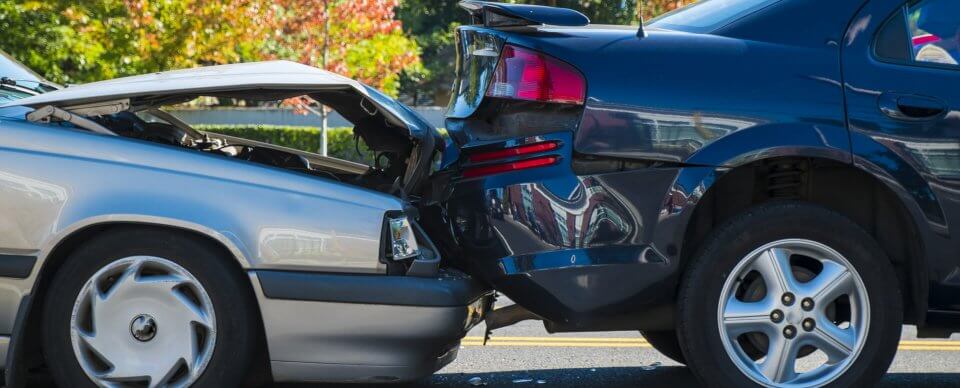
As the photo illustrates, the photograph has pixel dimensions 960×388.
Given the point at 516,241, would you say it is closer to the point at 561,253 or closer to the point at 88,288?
the point at 561,253

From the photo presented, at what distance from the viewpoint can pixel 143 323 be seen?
12.5 feet

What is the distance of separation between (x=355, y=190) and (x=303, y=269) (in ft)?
1.03

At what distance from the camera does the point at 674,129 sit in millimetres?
3869

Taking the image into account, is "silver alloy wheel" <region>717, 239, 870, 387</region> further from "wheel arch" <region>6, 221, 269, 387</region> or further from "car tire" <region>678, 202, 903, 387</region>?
"wheel arch" <region>6, 221, 269, 387</region>

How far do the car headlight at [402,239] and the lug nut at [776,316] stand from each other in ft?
3.97

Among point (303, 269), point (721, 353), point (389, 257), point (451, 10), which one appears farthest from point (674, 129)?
point (451, 10)

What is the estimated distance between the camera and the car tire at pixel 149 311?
379cm

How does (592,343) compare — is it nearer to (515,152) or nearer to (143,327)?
(515,152)

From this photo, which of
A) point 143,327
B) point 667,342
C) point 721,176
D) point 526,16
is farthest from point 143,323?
point 667,342

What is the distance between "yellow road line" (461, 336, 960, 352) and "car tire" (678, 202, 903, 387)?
1.96 m

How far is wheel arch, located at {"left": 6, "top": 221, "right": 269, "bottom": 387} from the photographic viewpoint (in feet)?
12.4

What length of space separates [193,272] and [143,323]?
0.76 feet

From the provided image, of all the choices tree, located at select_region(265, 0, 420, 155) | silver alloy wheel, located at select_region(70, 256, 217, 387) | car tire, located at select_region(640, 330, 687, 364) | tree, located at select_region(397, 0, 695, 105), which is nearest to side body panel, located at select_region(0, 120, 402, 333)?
silver alloy wheel, located at select_region(70, 256, 217, 387)

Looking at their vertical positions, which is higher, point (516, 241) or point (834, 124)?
point (834, 124)
